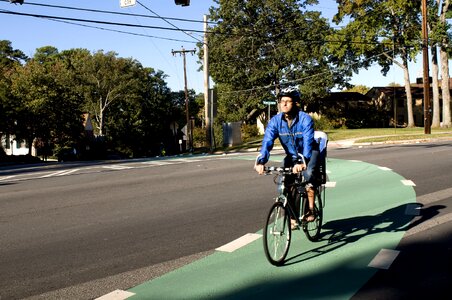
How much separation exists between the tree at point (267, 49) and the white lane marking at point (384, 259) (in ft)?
144

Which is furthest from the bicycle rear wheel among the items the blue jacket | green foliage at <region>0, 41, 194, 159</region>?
green foliage at <region>0, 41, 194, 159</region>

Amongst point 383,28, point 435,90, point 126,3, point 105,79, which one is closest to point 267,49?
point 383,28

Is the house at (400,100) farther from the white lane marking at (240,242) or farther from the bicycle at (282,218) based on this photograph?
the bicycle at (282,218)

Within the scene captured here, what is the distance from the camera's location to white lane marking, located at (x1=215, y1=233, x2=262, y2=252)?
18.8ft

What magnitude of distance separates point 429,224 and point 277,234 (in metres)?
2.87

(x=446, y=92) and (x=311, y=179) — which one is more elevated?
(x=446, y=92)

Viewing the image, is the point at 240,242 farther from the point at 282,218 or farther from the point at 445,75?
the point at 445,75

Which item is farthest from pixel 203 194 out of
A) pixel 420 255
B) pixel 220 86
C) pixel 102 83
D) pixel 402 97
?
pixel 402 97

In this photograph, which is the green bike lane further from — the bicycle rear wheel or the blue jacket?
the blue jacket

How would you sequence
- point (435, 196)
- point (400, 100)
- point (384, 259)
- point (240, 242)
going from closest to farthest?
point (384, 259) < point (240, 242) < point (435, 196) < point (400, 100)

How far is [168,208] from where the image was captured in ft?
27.8

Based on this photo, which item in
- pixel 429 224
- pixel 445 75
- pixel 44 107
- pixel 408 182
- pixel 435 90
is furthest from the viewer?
pixel 435 90

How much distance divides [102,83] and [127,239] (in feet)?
170

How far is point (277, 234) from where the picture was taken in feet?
16.1
